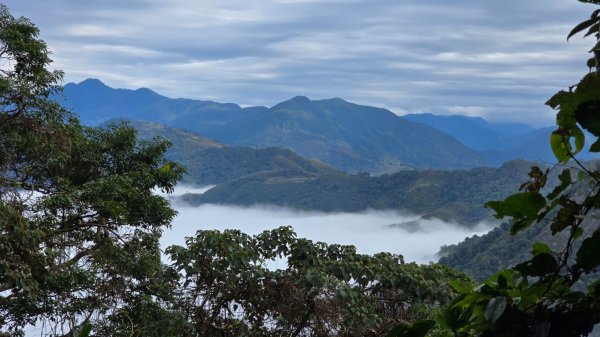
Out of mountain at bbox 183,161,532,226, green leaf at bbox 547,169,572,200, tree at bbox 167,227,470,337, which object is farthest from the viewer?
mountain at bbox 183,161,532,226

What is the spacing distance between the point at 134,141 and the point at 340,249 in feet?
15.8

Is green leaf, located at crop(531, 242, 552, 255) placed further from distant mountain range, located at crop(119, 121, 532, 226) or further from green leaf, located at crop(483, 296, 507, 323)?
distant mountain range, located at crop(119, 121, 532, 226)

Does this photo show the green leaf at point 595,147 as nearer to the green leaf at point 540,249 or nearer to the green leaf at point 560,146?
the green leaf at point 560,146

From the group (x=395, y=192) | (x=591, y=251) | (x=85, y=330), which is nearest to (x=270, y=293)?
(x=85, y=330)

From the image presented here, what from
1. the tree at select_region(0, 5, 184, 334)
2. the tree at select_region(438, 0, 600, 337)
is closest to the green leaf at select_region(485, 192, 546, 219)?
the tree at select_region(438, 0, 600, 337)

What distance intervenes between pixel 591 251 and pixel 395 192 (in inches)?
6139

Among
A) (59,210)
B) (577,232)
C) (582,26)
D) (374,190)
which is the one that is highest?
(582,26)

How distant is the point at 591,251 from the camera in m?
0.75

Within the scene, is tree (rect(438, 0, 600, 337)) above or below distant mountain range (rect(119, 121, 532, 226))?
above

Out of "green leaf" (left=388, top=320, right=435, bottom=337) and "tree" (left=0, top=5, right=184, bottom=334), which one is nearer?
"green leaf" (left=388, top=320, right=435, bottom=337)

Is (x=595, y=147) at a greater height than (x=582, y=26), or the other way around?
(x=582, y=26)

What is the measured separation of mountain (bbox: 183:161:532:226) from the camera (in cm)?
13500

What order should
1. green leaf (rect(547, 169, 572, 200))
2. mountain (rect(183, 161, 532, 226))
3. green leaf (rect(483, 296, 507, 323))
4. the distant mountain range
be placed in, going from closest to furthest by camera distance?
green leaf (rect(483, 296, 507, 323)) → green leaf (rect(547, 169, 572, 200)) → mountain (rect(183, 161, 532, 226)) → the distant mountain range

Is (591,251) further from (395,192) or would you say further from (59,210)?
(395,192)
